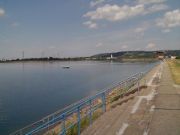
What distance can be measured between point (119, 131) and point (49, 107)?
25247mm

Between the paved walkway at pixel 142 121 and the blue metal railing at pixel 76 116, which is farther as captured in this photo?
the paved walkway at pixel 142 121

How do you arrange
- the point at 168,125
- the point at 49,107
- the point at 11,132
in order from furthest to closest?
1. the point at 49,107
2. the point at 11,132
3. the point at 168,125

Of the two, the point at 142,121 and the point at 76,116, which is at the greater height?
the point at 142,121

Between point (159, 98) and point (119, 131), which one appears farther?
point (159, 98)

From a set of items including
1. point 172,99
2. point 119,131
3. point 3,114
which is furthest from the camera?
point 3,114

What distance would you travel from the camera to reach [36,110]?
33344 millimetres

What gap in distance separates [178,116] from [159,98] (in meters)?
5.76

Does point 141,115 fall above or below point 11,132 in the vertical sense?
above

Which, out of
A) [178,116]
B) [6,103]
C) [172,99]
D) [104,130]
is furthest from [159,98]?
[6,103]

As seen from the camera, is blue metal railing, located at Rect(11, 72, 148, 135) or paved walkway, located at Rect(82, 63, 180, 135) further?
paved walkway, located at Rect(82, 63, 180, 135)

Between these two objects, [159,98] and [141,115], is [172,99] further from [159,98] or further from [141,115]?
[141,115]

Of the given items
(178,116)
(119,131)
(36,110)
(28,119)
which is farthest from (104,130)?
(36,110)

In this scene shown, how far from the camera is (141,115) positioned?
1358 centimetres

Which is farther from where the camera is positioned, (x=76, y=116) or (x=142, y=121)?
(x=76, y=116)
